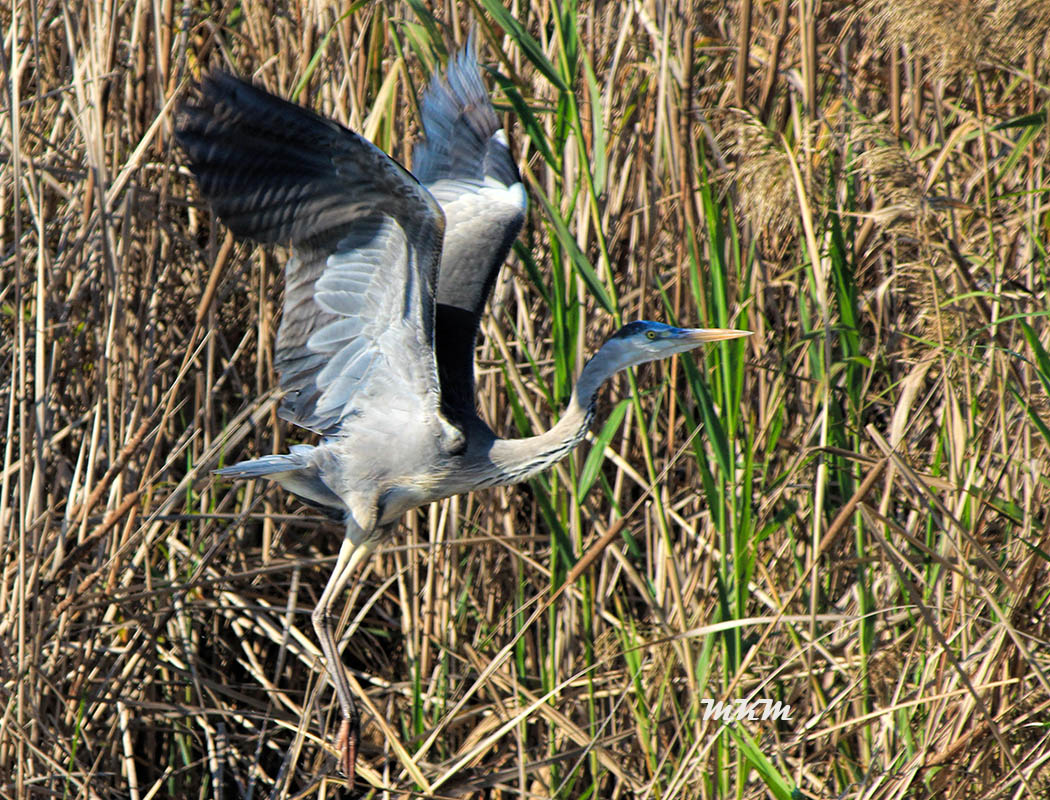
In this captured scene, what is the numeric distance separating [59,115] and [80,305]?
52 cm

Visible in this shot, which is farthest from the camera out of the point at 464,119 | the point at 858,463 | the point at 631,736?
the point at 464,119

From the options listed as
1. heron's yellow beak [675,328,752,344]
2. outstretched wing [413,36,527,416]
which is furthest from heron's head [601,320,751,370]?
outstretched wing [413,36,527,416]

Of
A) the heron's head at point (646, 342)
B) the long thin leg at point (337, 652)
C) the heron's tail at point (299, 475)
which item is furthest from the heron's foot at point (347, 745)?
the heron's head at point (646, 342)

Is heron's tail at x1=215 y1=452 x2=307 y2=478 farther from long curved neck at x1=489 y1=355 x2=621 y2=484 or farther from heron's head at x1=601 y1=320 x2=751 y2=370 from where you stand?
heron's head at x1=601 y1=320 x2=751 y2=370

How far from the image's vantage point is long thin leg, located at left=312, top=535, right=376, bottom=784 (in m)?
2.87

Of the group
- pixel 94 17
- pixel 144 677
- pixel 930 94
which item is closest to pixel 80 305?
pixel 94 17

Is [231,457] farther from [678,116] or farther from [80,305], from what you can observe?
[678,116]

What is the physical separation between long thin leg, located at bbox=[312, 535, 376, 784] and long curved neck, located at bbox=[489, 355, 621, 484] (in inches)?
19.8

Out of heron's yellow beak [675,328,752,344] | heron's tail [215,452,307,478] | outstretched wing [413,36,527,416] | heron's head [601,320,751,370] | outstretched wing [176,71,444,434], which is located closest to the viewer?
outstretched wing [176,71,444,434]

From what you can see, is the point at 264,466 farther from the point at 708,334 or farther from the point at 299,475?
the point at 708,334

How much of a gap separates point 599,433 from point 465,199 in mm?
738

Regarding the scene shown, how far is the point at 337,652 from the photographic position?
3.03 m

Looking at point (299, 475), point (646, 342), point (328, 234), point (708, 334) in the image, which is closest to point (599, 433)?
point (646, 342)

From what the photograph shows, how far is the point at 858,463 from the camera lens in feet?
9.41
